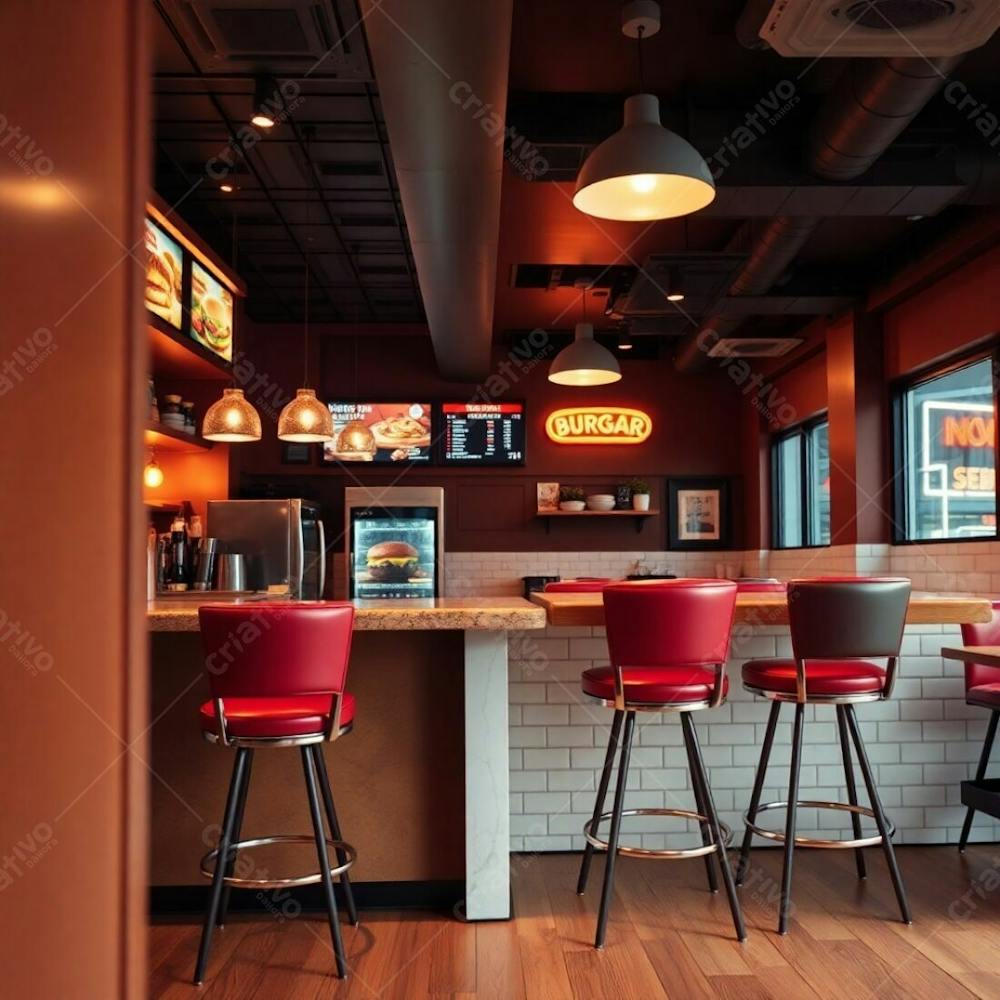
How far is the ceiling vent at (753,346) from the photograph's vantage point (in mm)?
6992

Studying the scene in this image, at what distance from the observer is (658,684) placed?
9.80 ft

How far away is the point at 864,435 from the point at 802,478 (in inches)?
61.9

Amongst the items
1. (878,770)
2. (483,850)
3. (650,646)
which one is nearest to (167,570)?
(483,850)

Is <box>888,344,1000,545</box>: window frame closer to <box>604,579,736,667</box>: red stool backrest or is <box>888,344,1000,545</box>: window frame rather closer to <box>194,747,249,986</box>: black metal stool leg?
<box>604,579,736,667</box>: red stool backrest

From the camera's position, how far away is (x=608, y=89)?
4223 mm

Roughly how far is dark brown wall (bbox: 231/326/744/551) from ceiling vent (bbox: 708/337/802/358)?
4.95ft

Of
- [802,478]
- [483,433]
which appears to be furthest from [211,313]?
[802,478]

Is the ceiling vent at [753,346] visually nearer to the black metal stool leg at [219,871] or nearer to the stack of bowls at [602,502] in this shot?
the stack of bowls at [602,502]

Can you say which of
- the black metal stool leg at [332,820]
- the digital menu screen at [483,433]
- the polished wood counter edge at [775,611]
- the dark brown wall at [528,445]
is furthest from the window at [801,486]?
the black metal stool leg at [332,820]

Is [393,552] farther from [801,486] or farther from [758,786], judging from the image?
[758,786]

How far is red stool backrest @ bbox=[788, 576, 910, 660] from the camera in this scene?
3.07 meters

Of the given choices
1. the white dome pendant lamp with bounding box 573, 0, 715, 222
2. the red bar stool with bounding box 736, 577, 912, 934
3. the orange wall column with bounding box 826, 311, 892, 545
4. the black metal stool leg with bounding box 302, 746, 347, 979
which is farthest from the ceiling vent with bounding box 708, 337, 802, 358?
the black metal stool leg with bounding box 302, 746, 347, 979

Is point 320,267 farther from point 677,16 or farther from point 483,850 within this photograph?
point 483,850

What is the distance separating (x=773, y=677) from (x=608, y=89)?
2.64m
